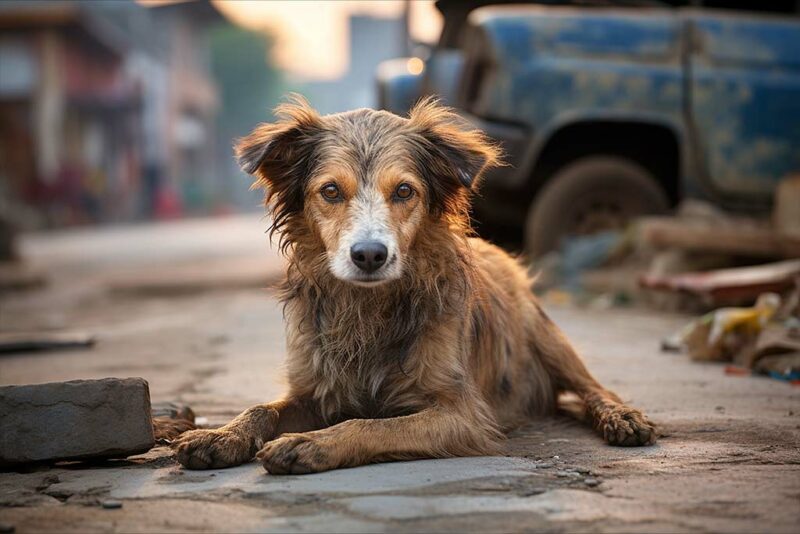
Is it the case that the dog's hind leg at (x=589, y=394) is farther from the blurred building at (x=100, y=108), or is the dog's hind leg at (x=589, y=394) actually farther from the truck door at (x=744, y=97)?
the blurred building at (x=100, y=108)

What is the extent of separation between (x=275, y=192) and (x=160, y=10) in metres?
54.8

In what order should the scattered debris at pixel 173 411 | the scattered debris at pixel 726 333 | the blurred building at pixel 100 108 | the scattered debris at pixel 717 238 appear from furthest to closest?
the blurred building at pixel 100 108 → the scattered debris at pixel 717 238 → the scattered debris at pixel 726 333 → the scattered debris at pixel 173 411

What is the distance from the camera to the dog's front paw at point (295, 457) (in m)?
3.69

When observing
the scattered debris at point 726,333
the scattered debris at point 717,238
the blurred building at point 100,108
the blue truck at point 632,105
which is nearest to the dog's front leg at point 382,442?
the scattered debris at point 726,333

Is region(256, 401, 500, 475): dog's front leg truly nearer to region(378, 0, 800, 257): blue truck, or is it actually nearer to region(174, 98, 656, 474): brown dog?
region(174, 98, 656, 474): brown dog

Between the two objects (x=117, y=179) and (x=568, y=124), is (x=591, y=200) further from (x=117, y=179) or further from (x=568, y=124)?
(x=117, y=179)

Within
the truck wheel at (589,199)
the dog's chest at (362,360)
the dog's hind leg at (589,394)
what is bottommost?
the dog's hind leg at (589,394)

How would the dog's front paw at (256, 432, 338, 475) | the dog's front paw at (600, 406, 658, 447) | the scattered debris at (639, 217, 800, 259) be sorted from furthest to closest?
the scattered debris at (639, 217, 800, 259) < the dog's front paw at (600, 406, 658, 447) < the dog's front paw at (256, 432, 338, 475)

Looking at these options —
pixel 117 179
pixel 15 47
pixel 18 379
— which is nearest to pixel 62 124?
pixel 15 47

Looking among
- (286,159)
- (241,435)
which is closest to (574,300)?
(286,159)

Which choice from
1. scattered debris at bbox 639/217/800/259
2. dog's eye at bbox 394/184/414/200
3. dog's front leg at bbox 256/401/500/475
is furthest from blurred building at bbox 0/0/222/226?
dog's front leg at bbox 256/401/500/475

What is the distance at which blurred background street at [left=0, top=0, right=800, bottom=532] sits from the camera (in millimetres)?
3338

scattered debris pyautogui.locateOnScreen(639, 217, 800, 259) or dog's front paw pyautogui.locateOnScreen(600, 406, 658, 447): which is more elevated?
scattered debris pyautogui.locateOnScreen(639, 217, 800, 259)

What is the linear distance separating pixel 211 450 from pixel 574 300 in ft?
21.0
